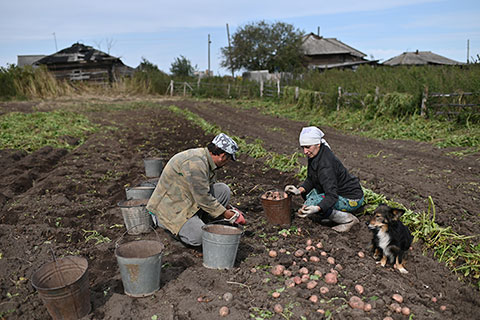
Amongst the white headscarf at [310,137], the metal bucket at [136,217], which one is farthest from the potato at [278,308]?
the metal bucket at [136,217]

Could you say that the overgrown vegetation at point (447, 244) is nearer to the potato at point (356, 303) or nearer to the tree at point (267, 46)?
the potato at point (356, 303)

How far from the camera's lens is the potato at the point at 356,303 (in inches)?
115

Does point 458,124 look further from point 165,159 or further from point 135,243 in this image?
point 135,243

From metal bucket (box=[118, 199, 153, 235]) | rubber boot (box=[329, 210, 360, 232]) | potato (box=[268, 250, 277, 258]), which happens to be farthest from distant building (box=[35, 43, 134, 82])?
potato (box=[268, 250, 277, 258])

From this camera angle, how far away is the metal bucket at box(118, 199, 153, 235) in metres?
4.26

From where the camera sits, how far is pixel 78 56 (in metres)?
29.2

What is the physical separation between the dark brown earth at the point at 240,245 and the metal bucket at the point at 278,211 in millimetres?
99

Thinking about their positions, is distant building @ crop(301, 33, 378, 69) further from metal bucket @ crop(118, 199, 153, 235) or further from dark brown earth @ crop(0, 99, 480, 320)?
metal bucket @ crop(118, 199, 153, 235)

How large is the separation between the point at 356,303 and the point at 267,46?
40849 mm

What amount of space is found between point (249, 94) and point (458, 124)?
1576 centimetres

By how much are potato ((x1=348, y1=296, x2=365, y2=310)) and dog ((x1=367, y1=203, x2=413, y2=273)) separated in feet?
2.45

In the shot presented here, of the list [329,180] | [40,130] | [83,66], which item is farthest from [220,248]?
[83,66]

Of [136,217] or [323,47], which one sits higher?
[323,47]

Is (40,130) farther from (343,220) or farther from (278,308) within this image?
(278,308)
